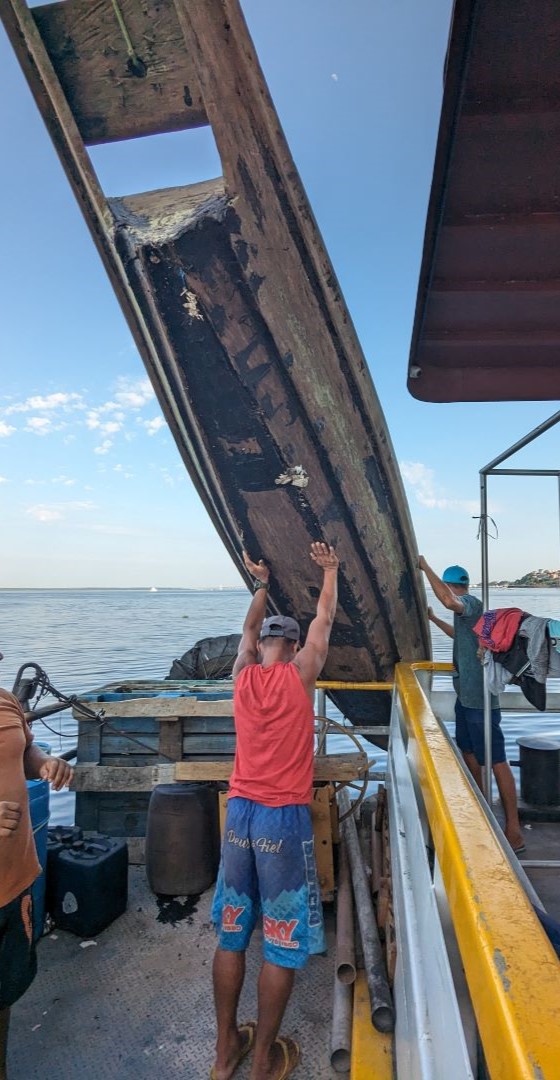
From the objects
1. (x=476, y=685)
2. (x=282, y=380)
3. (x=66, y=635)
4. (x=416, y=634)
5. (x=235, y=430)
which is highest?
(x=282, y=380)

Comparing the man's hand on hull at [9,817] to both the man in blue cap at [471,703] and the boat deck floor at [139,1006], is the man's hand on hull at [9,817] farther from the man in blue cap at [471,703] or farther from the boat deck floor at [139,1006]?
the man in blue cap at [471,703]

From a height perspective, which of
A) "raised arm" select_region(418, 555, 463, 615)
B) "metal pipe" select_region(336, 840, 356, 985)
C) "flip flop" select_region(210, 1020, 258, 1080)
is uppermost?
"raised arm" select_region(418, 555, 463, 615)

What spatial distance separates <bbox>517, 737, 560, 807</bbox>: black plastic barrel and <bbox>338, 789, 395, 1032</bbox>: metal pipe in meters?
1.78

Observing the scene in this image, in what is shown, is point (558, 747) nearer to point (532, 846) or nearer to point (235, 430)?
point (532, 846)

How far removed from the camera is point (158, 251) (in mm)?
2654

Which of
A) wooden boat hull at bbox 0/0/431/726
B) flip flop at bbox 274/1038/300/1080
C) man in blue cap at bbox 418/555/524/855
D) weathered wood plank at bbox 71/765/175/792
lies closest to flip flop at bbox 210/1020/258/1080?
flip flop at bbox 274/1038/300/1080

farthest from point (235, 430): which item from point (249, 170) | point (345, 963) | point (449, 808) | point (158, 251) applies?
point (345, 963)

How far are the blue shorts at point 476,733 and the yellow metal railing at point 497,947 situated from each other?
290cm

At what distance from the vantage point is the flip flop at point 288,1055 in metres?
2.47

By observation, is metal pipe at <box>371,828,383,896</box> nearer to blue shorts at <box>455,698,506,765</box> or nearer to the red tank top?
blue shorts at <box>455,698,506,765</box>

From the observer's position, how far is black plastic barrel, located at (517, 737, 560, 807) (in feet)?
16.5

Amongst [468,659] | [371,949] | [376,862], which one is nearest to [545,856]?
[376,862]

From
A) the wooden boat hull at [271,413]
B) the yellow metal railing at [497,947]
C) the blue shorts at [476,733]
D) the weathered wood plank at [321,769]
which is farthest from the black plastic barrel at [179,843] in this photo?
the yellow metal railing at [497,947]

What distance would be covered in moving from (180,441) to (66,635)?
34015mm
